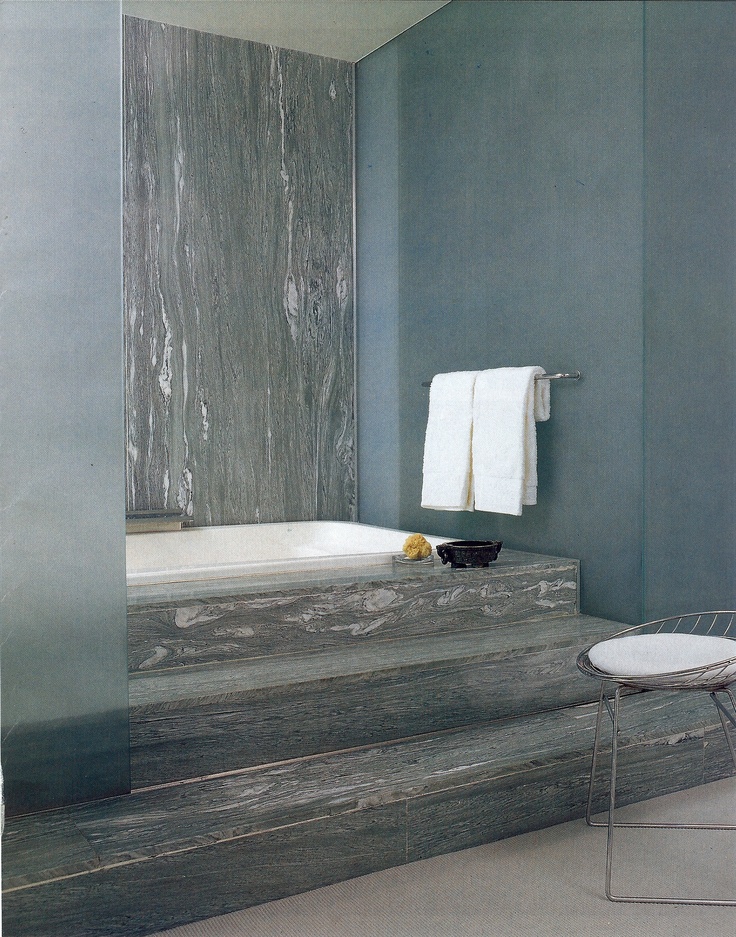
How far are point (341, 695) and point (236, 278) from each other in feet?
8.17

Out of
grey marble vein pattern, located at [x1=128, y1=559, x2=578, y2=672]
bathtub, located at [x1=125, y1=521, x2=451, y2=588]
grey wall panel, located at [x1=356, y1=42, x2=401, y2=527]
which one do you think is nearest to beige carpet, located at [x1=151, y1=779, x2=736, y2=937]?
grey marble vein pattern, located at [x1=128, y1=559, x2=578, y2=672]

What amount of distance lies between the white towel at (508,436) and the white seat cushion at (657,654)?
1.13m

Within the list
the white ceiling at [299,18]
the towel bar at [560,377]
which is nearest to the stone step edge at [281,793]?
the towel bar at [560,377]

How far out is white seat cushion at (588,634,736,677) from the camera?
1.81 m

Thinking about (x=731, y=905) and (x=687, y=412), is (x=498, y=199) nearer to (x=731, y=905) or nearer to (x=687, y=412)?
(x=687, y=412)

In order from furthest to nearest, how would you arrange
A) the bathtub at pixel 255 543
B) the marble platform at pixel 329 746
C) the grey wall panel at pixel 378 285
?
the grey wall panel at pixel 378 285 < the bathtub at pixel 255 543 < the marble platform at pixel 329 746

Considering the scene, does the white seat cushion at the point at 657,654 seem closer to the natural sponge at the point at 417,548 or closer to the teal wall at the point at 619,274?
the teal wall at the point at 619,274

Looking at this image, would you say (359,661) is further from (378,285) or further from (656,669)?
(378,285)

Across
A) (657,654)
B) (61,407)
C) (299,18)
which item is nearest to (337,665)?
(657,654)

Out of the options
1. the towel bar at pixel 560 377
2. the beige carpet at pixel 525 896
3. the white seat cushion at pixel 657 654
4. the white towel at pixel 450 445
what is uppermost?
the towel bar at pixel 560 377

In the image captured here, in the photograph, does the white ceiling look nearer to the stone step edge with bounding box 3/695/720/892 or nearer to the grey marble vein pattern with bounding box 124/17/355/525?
the grey marble vein pattern with bounding box 124/17/355/525

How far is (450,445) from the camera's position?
332 centimetres

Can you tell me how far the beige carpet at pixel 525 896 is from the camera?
167 cm

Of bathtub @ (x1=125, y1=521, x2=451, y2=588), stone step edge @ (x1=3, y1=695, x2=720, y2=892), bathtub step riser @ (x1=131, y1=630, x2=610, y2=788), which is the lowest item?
stone step edge @ (x1=3, y1=695, x2=720, y2=892)
